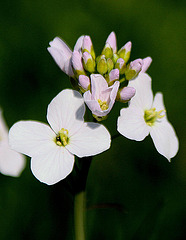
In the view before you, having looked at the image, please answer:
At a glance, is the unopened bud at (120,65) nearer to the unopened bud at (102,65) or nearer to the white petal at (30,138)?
the unopened bud at (102,65)

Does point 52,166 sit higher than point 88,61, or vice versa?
point 88,61

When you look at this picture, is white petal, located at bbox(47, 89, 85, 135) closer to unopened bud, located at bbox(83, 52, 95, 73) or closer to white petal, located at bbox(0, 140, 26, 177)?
unopened bud, located at bbox(83, 52, 95, 73)

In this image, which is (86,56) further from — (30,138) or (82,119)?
(30,138)

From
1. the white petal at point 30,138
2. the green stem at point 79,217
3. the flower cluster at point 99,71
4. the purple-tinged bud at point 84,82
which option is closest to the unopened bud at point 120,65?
Result: the flower cluster at point 99,71

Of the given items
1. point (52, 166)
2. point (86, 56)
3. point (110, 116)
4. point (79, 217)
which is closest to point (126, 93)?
point (86, 56)

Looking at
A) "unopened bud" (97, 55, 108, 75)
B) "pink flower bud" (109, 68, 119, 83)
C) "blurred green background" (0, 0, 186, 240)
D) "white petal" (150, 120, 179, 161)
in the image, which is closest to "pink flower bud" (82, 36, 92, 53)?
"unopened bud" (97, 55, 108, 75)

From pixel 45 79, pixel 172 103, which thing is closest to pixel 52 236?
pixel 45 79
